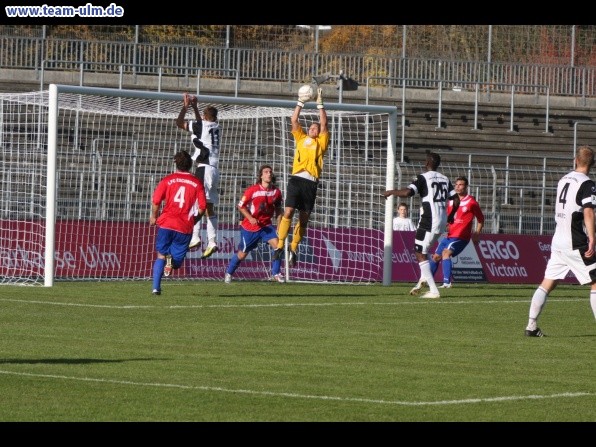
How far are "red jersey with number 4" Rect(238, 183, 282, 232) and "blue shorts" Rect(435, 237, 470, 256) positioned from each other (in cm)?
339

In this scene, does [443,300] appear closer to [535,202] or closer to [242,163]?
[242,163]

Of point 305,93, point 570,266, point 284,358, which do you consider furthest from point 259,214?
point 284,358

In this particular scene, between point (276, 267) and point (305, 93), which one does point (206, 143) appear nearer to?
point (305, 93)

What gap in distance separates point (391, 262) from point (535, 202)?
1083 centimetres

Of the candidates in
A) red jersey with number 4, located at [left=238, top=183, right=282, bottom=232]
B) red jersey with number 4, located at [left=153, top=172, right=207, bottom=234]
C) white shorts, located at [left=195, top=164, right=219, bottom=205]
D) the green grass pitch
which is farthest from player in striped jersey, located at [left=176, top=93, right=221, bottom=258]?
red jersey with number 4, located at [left=153, top=172, right=207, bottom=234]

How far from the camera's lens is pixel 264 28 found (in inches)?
1729

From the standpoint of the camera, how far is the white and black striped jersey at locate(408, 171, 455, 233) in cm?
2231

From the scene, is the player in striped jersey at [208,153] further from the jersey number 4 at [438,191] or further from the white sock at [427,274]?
the jersey number 4 at [438,191]

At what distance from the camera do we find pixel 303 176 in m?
22.8

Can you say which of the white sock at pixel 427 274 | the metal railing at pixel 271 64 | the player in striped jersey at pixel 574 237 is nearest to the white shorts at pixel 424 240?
the white sock at pixel 427 274

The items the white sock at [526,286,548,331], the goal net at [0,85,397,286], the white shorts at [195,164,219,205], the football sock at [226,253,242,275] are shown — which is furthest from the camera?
the football sock at [226,253,242,275]

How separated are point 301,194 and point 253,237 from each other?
2.10m

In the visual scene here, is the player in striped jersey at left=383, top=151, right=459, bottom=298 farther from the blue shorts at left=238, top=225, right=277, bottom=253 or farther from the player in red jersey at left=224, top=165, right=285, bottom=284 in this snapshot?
the blue shorts at left=238, top=225, right=277, bottom=253

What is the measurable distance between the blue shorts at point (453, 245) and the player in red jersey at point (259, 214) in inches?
132
